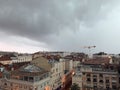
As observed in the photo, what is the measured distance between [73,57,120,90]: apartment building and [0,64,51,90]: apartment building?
1313cm

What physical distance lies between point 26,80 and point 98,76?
24963 millimetres

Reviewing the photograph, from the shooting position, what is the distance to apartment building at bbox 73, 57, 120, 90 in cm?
6881

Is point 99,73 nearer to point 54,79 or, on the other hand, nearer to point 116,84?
point 116,84

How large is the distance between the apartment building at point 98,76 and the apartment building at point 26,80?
13.1m

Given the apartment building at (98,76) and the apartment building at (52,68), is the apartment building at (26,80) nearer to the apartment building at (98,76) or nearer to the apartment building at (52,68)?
the apartment building at (52,68)

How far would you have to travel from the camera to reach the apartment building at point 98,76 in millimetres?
68812

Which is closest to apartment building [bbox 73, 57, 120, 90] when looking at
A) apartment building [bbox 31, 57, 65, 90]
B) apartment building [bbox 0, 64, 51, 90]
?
apartment building [bbox 31, 57, 65, 90]

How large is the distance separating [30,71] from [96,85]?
77.6ft

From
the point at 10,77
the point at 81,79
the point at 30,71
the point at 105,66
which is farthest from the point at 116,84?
the point at 10,77

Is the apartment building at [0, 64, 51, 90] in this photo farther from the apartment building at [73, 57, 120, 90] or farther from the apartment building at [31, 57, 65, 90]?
the apartment building at [73, 57, 120, 90]

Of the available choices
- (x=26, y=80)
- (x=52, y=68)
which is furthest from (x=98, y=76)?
(x=26, y=80)

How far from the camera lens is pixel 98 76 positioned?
71.2 metres

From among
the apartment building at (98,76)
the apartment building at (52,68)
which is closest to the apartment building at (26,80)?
the apartment building at (52,68)

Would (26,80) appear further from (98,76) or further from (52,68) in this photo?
(98,76)
